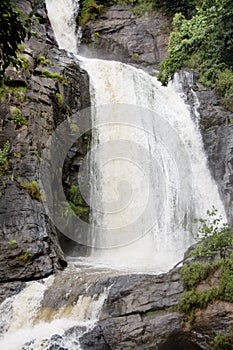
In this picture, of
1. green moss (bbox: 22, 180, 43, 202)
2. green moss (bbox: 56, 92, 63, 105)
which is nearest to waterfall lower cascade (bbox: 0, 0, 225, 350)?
green moss (bbox: 56, 92, 63, 105)

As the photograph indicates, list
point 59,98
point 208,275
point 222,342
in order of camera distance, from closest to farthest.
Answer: point 222,342, point 208,275, point 59,98

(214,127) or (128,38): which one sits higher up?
(128,38)

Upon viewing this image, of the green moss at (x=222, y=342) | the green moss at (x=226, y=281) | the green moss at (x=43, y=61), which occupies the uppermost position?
the green moss at (x=43, y=61)

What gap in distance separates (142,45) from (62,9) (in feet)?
17.3

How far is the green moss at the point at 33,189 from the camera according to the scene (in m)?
10.3

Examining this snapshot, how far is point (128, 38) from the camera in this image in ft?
68.2

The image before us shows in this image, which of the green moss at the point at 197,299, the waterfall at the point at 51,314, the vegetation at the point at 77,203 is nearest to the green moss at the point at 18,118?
the vegetation at the point at 77,203

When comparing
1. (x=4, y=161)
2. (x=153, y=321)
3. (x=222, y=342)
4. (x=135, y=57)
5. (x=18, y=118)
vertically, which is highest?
(x=135, y=57)

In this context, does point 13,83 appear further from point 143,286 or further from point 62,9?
point 62,9

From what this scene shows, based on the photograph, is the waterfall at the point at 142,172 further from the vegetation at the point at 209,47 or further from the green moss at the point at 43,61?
the green moss at the point at 43,61

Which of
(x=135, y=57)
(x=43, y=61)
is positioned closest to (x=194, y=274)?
(x=43, y=61)

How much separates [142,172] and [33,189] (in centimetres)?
487

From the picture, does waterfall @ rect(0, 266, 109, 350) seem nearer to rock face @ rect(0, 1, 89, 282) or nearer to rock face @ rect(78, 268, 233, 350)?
rock face @ rect(78, 268, 233, 350)

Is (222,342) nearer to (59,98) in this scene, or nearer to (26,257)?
(26,257)
